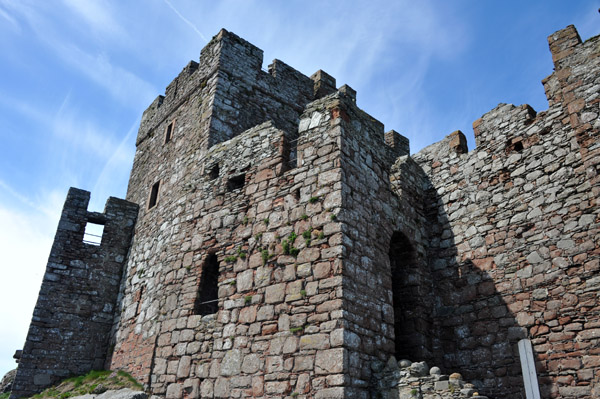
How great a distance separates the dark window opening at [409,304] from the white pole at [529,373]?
7.38 feet

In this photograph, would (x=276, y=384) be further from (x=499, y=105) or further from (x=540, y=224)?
(x=499, y=105)

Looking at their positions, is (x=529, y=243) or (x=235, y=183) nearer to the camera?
(x=529, y=243)

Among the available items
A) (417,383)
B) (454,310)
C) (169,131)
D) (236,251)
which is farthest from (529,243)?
(169,131)

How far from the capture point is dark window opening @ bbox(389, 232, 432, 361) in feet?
27.4

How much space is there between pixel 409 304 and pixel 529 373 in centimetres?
284

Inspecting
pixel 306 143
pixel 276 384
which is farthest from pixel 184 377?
pixel 306 143

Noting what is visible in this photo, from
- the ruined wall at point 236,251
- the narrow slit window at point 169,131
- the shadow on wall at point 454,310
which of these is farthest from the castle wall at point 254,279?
the narrow slit window at point 169,131

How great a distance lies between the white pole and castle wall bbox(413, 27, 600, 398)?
1.53 meters

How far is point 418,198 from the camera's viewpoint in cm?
995

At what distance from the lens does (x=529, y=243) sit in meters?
8.25

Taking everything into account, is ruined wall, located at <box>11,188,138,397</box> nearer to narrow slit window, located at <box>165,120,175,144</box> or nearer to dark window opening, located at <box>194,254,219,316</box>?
narrow slit window, located at <box>165,120,175,144</box>

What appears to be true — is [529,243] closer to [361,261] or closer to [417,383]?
[361,261]

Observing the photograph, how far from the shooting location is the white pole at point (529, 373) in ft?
19.1

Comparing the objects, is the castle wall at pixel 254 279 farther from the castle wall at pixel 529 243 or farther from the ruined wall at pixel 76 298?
the castle wall at pixel 529 243
